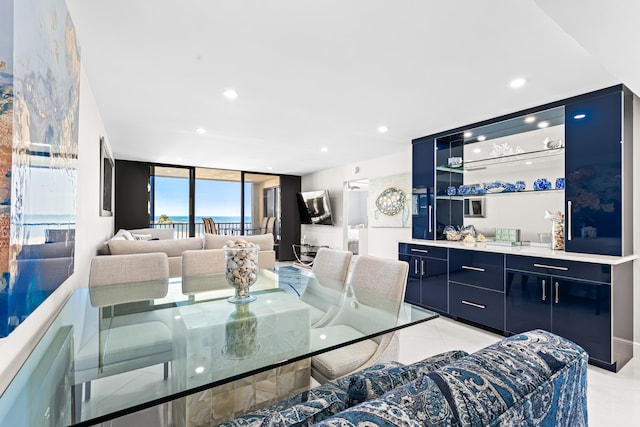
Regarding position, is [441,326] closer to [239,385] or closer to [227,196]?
[239,385]

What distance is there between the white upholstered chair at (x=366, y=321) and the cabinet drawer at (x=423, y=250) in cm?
180

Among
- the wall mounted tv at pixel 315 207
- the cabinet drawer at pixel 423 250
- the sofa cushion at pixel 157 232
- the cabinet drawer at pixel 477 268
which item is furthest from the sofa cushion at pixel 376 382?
the wall mounted tv at pixel 315 207

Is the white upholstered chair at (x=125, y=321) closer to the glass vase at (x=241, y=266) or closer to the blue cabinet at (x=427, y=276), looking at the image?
the glass vase at (x=241, y=266)

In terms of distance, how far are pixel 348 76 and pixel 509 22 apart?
1100 mm

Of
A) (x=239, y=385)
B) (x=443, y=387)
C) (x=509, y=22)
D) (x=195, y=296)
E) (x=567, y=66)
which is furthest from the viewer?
(x=567, y=66)

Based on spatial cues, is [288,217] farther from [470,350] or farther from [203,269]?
[470,350]

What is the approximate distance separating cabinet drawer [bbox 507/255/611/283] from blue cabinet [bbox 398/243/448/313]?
31.3 inches

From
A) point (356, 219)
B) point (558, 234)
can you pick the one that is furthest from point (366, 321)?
point (356, 219)

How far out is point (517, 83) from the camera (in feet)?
8.11

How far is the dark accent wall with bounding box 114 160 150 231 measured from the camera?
604 centimetres

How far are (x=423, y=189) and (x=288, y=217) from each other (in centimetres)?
445

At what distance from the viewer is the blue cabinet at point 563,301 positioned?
93.4 inches

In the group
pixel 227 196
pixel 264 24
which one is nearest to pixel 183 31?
pixel 264 24

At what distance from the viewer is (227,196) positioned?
776 centimetres
